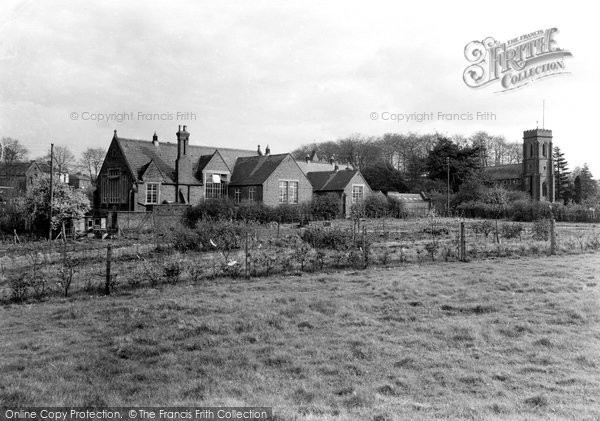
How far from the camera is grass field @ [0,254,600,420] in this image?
508cm

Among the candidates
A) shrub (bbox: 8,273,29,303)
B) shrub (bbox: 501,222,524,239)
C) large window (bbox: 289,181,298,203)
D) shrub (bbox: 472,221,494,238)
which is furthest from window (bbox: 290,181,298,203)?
shrub (bbox: 8,273,29,303)

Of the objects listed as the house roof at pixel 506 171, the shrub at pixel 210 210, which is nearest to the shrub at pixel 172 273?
the shrub at pixel 210 210

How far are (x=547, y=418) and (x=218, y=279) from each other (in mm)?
8995

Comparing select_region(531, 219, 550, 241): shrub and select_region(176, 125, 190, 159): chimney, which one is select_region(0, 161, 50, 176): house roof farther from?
select_region(531, 219, 550, 241): shrub

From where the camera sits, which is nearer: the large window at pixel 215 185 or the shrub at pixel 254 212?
the shrub at pixel 254 212

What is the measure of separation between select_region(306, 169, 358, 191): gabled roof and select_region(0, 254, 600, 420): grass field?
113 ft

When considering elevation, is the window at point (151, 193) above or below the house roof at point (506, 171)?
below

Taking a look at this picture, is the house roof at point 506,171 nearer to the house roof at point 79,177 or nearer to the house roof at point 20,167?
the house roof at point 20,167

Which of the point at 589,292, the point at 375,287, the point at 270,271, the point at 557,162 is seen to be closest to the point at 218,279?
the point at 270,271

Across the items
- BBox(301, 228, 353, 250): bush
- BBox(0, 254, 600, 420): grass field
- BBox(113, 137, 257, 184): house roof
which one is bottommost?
BBox(0, 254, 600, 420): grass field

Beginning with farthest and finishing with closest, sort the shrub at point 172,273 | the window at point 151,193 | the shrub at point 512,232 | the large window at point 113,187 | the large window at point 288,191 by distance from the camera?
the large window at point 288,191 < the large window at point 113,187 < the window at point 151,193 < the shrub at point 512,232 < the shrub at point 172,273

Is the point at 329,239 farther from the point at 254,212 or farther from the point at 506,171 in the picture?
the point at 506,171

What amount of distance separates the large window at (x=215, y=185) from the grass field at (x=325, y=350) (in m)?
29.8

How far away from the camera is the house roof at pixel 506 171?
247 feet
